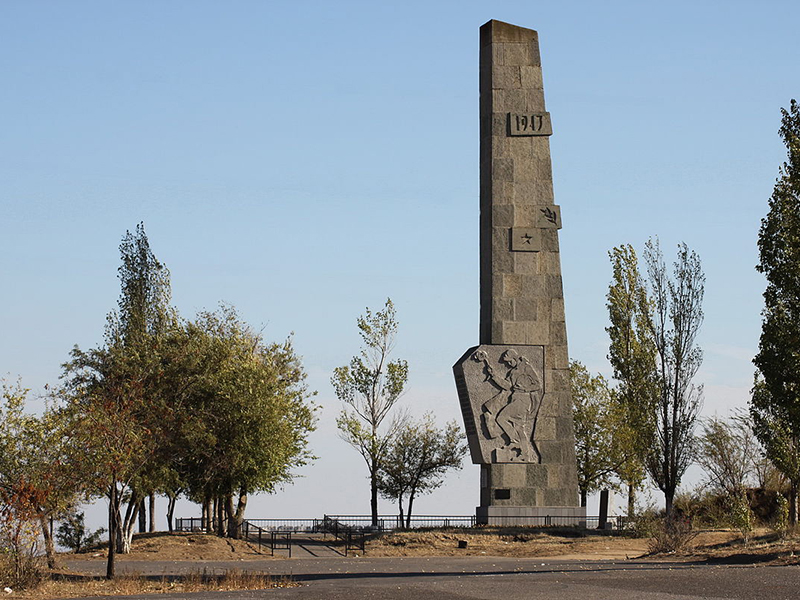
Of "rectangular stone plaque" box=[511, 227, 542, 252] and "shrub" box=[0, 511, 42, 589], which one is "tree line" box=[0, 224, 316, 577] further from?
"rectangular stone plaque" box=[511, 227, 542, 252]

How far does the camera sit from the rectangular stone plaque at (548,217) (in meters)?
38.2

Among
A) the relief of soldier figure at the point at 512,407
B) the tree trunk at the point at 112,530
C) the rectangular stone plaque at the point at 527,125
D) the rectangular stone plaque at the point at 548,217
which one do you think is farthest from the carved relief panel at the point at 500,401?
the tree trunk at the point at 112,530

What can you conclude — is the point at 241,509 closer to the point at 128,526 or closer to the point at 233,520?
the point at 233,520

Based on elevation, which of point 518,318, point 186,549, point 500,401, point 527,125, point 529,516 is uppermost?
point 527,125

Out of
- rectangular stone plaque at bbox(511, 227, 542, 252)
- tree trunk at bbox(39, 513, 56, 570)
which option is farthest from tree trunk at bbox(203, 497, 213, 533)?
rectangular stone plaque at bbox(511, 227, 542, 252)

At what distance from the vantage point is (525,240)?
3797 centimetres

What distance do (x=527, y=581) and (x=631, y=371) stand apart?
29821mm

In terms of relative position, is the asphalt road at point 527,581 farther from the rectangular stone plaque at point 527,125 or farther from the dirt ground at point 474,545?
the rectangular stone plaque at point 527,125

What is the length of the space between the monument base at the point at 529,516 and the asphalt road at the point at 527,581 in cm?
727

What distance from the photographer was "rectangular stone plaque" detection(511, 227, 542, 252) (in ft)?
124

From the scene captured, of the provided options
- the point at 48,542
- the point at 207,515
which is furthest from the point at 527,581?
the point at 207,515

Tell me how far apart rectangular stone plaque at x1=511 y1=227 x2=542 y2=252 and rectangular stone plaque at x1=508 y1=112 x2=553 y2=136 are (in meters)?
3.36

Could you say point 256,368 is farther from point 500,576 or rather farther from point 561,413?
point 500,576

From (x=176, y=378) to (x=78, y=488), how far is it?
10.1m
